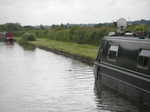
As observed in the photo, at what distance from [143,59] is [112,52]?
2.80 m

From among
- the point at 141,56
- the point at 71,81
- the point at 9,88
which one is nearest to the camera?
the point at 141,56

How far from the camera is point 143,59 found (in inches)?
385

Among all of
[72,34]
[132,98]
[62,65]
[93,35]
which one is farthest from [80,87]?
[72,34]

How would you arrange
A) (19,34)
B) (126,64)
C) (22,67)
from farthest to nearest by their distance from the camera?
(19,34) < (22,67) < (126,64)

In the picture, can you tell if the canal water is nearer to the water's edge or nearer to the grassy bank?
the water's edge

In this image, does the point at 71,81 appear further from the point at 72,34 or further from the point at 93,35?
the point at 72,34

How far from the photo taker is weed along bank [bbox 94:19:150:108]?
954 cm

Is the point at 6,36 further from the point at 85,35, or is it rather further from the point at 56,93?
the point at 56,93

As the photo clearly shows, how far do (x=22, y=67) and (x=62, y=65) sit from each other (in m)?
2.68

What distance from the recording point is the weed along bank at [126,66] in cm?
954

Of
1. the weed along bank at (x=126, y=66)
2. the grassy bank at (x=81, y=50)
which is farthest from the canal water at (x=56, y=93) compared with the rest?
the grassy bank at (x=81, y=50)

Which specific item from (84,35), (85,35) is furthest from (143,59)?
(84,35)

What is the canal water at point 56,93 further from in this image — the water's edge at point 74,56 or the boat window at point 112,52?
the water's edge at point 74,56

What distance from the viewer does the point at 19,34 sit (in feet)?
242
